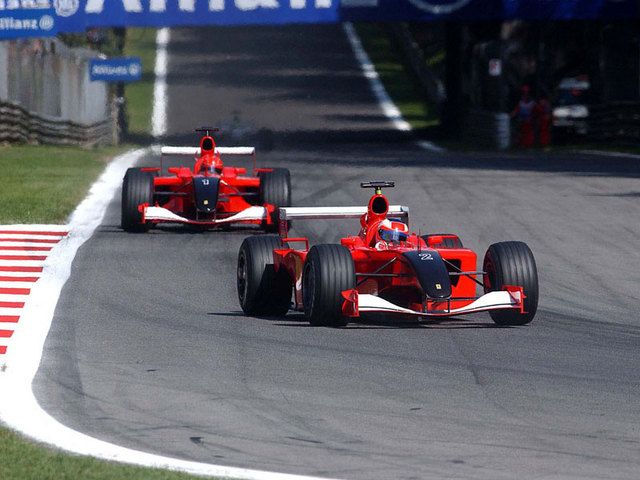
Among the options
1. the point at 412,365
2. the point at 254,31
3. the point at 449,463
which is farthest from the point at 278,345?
the point at 254,31

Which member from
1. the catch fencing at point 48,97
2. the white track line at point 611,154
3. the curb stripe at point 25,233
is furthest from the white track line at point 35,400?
the white track line at point 611,154

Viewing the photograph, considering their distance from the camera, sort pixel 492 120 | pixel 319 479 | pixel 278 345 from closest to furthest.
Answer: pixel 319 479 < pixel 278 345 < pixel 492 120

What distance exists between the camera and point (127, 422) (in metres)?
8.02

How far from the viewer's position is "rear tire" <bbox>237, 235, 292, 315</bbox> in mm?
12345

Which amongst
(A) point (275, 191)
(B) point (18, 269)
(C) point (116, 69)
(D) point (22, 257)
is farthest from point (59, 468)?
(C) point (116, 69)

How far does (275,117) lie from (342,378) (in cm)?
4198

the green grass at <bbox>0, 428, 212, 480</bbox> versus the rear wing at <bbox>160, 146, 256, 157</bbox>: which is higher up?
the rear wing at <bbox>160, 146, 256, 157</bbox>

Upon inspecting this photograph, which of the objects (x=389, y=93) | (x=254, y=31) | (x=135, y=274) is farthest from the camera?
(x=254, y=31)

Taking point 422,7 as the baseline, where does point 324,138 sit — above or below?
below

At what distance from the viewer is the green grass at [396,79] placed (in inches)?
2012

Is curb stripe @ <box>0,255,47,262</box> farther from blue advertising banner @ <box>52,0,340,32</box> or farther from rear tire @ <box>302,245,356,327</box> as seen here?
blue advertising banner @ <box>52,0,340,32</box>

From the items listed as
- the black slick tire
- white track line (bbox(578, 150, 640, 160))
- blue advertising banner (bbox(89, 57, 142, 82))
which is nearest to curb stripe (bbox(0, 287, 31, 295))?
the black slick tire

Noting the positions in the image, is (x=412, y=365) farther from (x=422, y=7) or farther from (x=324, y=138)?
(x=324, y=138)

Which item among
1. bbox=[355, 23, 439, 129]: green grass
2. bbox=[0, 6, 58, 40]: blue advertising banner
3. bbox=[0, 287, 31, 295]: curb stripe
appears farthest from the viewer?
bbox=[355, 23, 439, 129]: green grass
